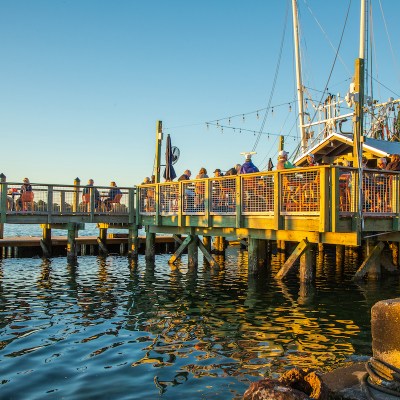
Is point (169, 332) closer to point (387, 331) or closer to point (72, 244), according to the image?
point (387, 331)

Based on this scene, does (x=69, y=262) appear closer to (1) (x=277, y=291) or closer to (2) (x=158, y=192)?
(2) (x=158, y=192)

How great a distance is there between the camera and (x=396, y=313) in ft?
20.3

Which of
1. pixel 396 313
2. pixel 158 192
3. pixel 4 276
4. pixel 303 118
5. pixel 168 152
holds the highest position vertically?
pixel 303 118

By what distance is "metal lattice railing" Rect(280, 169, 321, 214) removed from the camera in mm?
13859

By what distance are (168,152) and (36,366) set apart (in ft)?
55.7

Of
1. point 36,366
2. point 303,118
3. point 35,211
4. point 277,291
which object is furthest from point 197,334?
point 303,118

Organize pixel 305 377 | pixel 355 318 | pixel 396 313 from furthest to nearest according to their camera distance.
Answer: pixel 355 318
pixel 396 313
pixel 305 377

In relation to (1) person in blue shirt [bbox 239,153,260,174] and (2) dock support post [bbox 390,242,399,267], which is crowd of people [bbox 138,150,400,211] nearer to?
(1) person in blue shirt [bbox 239,153,260,174]

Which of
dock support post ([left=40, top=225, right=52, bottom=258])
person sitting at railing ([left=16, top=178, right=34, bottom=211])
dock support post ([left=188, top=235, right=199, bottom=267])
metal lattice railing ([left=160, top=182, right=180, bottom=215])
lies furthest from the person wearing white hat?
dock support post ([left=40, top=225, right=52, bottom=258])

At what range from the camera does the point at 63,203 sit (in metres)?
23.0

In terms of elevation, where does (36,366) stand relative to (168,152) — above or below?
below

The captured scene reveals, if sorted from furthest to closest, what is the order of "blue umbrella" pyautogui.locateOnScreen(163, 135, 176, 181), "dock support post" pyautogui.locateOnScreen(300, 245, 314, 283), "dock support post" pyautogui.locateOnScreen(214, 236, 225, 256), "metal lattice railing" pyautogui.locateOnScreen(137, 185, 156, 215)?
"dock support post" pyautogui.locateOnScreen(214, 236, 225, 256) → "blue umbrella" pyautogui.locateOnScreen(163, 135, 176, 181) → "metal lattice railing" pyautogui.locateOnScreen(137, 185, 156, 215) → "dock support post" pyautogui.locateOnScreen(300, 245, 314, 283)

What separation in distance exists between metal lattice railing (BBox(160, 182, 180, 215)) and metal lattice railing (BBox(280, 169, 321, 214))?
5895mm

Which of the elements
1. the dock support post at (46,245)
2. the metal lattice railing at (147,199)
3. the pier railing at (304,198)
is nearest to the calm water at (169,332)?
the pier railing at (304,198)
